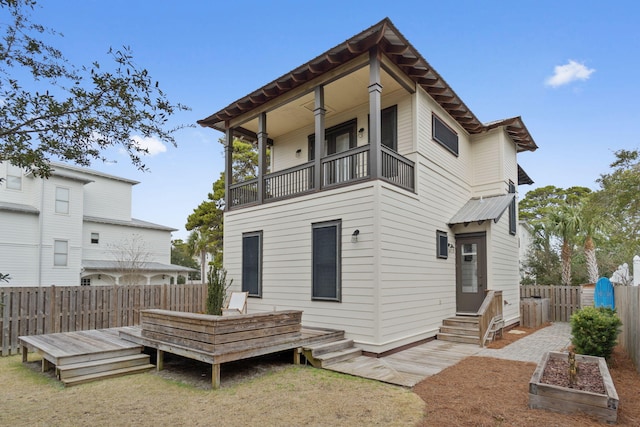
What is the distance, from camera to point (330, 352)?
7.10 m

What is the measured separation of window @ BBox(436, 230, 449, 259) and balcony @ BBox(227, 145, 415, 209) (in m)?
1.79

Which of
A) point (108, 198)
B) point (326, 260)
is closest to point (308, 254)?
point (326, 260)

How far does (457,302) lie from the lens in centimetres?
1061

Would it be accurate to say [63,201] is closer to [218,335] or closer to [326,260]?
[326,260]

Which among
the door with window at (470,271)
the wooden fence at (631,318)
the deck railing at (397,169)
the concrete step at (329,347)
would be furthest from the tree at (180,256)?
the wooden fence at (631,318)

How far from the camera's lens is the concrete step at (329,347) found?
686 centimetres

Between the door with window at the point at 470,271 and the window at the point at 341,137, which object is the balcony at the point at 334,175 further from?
the door with window at the point at 470,271

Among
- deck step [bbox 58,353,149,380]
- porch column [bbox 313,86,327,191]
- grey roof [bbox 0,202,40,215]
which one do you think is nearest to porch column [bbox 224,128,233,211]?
porch column [bbox 313,86,327,191]

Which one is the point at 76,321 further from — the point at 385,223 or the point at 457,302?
the point at 457,302

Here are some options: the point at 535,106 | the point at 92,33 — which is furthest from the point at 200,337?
the point at 535,106

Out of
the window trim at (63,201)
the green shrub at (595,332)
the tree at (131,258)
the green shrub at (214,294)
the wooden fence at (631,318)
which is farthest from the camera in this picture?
the tree at (131,258)

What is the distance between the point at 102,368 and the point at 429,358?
18.5 feet

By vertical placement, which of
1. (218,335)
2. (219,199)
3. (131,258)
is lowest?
(218,335)

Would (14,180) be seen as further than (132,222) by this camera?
No
